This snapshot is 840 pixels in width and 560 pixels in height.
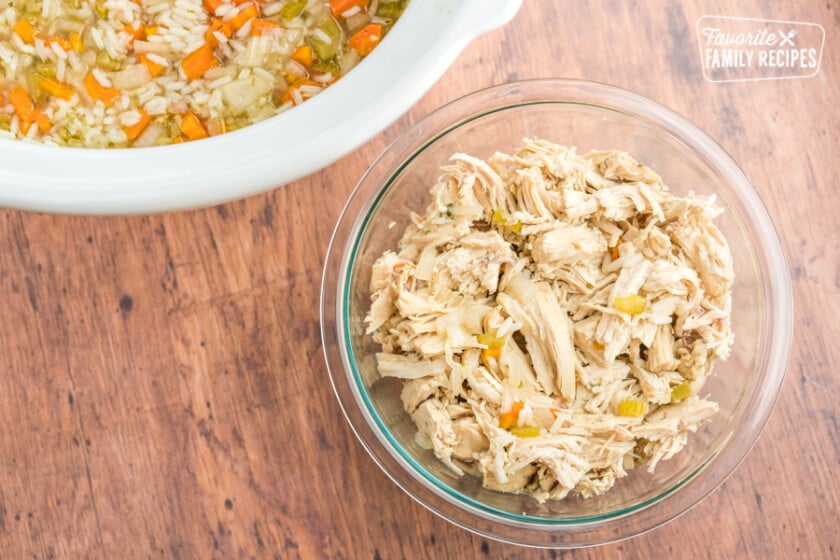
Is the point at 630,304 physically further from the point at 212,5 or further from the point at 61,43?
the point at 61,43

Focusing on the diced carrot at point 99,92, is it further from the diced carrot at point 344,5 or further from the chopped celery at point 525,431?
the chopped celery at point 525,431

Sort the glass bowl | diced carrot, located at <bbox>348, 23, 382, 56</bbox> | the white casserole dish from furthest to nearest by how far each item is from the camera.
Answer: the glass bowl
diced carrot, located at <bbox>348, 23, 382, 56</bbox>
the white casserole dish

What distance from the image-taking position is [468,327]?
1065 millimetres

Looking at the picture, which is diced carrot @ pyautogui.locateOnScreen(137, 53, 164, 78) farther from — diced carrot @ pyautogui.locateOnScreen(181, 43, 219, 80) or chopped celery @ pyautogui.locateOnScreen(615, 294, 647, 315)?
chopped celery @ pyautogui.locateOnScreen(615, 294, 647, 315)

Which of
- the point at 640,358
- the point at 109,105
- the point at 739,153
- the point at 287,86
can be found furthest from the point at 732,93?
the point at 109,105

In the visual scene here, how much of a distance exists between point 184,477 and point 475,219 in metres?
0.58

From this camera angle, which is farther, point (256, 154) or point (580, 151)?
point (580, 151)

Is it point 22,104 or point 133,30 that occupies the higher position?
point 133,30

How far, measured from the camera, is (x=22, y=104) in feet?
3.34

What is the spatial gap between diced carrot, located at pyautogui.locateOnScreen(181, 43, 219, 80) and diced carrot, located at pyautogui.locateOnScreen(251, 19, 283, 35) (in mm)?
62

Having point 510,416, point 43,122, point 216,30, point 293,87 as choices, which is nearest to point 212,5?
point 216,30

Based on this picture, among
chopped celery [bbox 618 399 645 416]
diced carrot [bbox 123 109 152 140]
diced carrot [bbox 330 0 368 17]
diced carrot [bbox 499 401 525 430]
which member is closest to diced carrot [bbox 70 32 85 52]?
diced carrot [bbox 123 109 152 140]

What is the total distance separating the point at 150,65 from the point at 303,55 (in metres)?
0.20

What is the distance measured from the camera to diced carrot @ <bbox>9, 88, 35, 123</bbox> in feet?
3.33
